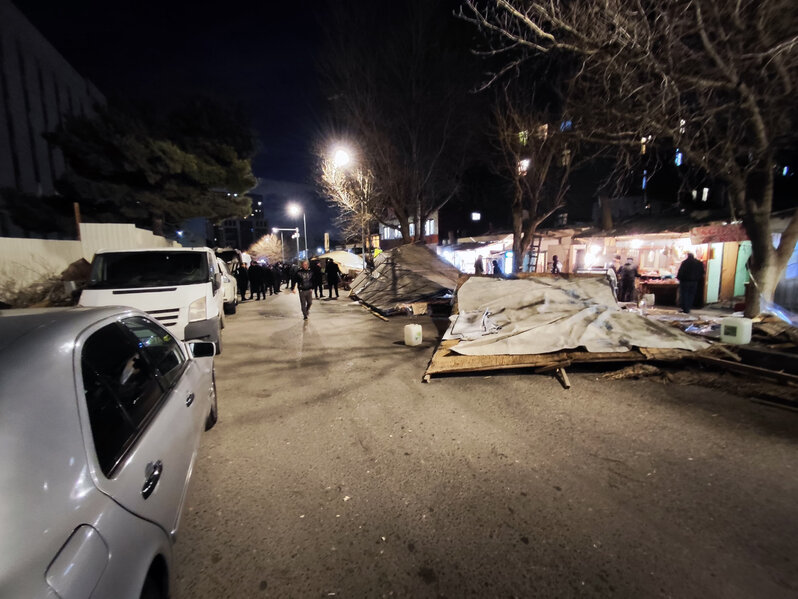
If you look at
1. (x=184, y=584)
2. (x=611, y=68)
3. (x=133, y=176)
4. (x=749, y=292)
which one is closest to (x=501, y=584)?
(x=184, y=584)

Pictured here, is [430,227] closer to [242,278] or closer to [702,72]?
[242,278]

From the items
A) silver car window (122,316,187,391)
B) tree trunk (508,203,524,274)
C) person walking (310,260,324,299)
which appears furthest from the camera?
person walking (310,260,324,299)

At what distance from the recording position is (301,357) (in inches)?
274

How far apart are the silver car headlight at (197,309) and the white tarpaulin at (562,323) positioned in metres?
4.20

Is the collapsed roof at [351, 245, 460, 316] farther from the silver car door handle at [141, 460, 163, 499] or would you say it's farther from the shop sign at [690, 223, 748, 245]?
the silver car door handle at [141, 460, 163, 499]

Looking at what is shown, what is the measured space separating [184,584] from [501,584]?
1.82m

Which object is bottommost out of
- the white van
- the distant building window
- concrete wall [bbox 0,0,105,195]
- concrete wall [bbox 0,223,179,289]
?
the white van

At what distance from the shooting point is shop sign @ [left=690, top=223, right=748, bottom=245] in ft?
37.7

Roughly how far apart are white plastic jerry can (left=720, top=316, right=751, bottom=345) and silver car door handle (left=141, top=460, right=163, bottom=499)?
712 cm

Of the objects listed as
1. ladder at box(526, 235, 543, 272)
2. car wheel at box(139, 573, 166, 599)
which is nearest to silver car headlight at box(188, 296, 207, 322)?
car wheel at box(139, 573, 166, 599)

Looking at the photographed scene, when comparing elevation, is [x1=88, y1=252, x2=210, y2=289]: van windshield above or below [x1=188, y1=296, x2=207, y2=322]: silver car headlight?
above

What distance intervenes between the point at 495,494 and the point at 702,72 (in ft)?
25.0

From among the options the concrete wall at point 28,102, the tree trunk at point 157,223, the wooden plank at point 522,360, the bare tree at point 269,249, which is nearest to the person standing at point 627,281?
the wooden plank at point 522,360

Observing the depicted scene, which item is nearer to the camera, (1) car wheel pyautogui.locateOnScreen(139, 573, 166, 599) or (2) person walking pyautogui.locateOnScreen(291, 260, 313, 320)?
(1) car wheel pyautogui.locateOnScreen(139, 573, 166, 599)
